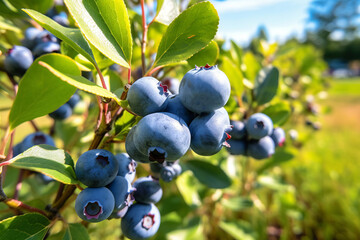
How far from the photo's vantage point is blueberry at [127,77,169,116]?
0.47 metres

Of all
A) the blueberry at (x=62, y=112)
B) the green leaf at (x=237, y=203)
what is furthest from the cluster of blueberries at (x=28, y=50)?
the green leaf at (x=237, y=203)

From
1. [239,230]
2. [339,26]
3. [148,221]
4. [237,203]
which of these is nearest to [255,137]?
[148,221]

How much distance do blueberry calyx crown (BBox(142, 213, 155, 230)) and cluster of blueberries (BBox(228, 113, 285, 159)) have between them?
33cm

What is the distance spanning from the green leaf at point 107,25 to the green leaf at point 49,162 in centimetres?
23

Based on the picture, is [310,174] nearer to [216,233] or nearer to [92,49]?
[216,233]

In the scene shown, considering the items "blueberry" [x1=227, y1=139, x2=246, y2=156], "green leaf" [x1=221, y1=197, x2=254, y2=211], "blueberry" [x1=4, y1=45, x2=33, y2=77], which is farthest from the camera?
"green leaf" [x1=221, y1=197, x2=254, y2=211]

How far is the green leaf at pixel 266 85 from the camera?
35.7 inches

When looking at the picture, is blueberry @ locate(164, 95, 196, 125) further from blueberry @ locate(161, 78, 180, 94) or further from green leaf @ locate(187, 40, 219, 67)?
blueberry @ locate(161, 78, 180, 94)

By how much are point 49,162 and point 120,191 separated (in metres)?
0.16

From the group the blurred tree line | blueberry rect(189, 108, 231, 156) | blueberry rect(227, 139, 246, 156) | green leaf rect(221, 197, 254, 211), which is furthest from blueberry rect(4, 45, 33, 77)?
the blurred tree line

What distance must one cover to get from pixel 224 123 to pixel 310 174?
2.88 meters

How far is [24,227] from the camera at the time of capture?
557mm

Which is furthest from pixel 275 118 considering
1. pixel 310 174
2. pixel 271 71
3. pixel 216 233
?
pixel 310 174

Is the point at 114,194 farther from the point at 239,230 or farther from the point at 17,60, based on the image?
the point at 239,230
